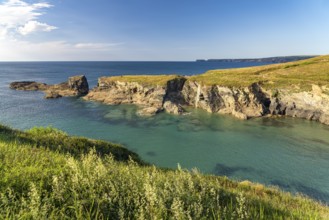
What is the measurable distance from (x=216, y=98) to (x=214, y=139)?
3158cm

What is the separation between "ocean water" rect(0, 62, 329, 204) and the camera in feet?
134

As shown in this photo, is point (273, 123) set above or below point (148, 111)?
below

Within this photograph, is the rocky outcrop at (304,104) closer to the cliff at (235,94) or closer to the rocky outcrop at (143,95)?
the cliff at (235,94)

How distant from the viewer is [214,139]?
2233 inches

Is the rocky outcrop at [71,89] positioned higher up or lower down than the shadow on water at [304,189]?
higher up

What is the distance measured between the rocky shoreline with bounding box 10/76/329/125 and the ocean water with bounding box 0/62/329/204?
475cm

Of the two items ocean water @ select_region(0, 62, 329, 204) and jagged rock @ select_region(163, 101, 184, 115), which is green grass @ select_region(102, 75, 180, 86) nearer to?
jagged rock @ select_region(163, 101, 184, 115)

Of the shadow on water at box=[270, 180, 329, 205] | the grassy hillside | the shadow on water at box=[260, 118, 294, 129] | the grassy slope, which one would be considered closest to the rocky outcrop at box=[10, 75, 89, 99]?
the grassy slope

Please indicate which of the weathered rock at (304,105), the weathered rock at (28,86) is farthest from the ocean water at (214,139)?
the weathered rock at (28,86)

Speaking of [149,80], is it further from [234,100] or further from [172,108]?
[234,100]

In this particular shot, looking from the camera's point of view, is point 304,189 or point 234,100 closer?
point 304,189

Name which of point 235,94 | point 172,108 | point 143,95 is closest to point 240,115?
point 235,94

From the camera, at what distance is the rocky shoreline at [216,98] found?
74.3m

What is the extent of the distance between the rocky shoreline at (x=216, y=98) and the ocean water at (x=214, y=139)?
15.6 feet
